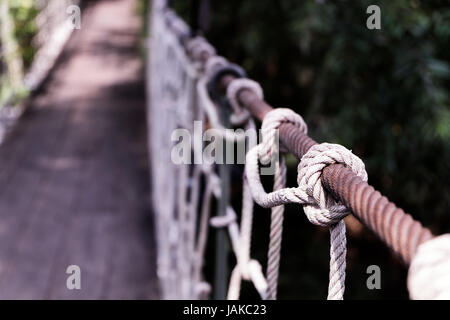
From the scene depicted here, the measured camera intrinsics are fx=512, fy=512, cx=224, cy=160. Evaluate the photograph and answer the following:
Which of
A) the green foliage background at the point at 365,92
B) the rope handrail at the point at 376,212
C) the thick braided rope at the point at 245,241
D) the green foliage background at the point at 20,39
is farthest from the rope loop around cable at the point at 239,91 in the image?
the green foliage background at the point at 20,39

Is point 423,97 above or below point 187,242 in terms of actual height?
above

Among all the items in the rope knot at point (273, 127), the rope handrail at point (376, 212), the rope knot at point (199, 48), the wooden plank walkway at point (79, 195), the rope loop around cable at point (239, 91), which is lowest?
the wooden plank walkway at point (79, 195)

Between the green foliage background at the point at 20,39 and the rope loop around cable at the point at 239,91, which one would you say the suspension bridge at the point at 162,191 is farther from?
the green foliage background at the point at 20,39

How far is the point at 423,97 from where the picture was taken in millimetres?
1994

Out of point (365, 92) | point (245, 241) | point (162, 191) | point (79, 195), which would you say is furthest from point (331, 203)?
point (79, 195)

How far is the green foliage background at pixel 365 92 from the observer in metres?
2.02

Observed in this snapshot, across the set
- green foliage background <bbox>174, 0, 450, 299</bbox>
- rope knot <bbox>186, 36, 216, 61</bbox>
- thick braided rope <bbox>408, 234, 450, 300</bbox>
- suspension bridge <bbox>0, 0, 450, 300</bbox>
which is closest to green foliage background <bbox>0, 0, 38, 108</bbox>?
suspension bridge <bbox>0, 0, 450, 300</bbox>

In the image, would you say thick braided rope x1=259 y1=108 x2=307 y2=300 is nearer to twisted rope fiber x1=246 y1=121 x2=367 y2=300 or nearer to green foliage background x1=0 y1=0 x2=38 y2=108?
twisted rope fiber x1=246 y1=121 x2=367 y2=300

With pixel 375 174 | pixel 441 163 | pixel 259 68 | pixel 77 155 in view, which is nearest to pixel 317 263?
pixel 375 174

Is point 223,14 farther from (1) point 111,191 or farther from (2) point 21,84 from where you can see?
(2) point 21,84

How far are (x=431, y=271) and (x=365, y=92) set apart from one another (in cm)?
198

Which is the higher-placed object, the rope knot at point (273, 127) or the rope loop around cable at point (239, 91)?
the rope loop around cable at point (239, 91)

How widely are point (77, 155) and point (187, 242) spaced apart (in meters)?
2.86

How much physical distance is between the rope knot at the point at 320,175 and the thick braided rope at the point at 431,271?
0.16 m
